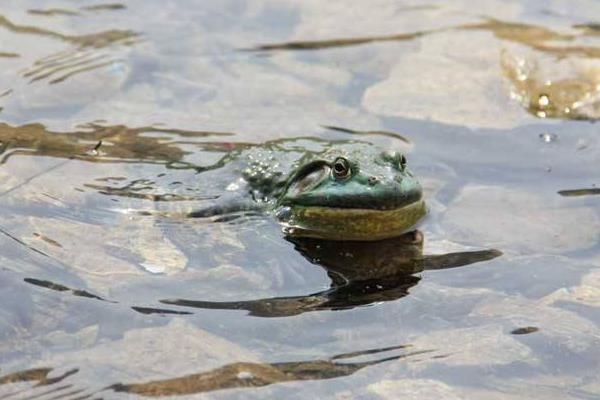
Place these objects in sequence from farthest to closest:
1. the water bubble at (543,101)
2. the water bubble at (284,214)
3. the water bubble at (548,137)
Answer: the water bubble at (543,101) < the water bubble at (548,137) < the water bubble at (284,214)

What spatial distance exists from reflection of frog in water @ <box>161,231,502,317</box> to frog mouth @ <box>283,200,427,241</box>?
0.05 metres

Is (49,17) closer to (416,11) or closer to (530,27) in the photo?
(416,11)

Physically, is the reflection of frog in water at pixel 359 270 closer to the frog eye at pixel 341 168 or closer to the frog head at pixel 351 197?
the frog head at pixel 351 197

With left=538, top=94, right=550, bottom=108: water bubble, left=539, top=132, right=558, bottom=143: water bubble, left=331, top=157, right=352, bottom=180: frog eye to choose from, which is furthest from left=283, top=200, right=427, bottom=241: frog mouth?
left=538, top=94, right=550, bottom=108: water bubble

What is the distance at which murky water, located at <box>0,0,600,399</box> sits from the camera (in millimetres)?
5023

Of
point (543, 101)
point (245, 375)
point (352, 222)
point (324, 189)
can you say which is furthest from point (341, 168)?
point (543, 101)

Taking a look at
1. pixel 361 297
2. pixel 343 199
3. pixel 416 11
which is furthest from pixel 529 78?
pixel 361 297

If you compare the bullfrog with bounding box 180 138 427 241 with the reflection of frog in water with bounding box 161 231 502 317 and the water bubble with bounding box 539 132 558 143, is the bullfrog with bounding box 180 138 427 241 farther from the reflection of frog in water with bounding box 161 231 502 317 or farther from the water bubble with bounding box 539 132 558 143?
the water bubble with bounding box 539 132 558 143

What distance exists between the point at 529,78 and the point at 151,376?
4820 millimetres

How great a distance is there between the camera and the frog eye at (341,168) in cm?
628

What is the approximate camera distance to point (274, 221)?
21.6ft

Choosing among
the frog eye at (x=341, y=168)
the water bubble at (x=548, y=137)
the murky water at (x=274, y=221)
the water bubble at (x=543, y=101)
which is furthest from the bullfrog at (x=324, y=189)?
the water bubble at (x=543, y=101)

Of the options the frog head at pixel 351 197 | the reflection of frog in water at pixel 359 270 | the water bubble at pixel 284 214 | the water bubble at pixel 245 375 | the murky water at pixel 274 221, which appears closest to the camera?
the water bubble at pixel 245 375

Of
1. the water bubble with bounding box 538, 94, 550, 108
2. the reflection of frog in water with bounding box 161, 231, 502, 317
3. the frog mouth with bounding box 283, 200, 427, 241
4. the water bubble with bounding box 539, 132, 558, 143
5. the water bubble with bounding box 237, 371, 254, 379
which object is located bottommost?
the water bubble with bounding box 237, 371, 254, 379
